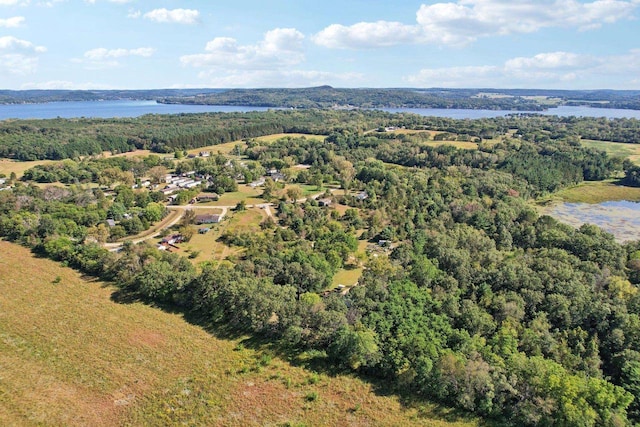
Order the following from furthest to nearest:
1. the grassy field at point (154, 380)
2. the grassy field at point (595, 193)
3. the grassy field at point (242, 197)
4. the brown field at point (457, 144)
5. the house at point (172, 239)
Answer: the brown field at point (457, 144)
the grassy field at point (595, 193)
the grassy field at point (242, 197)
the house at point (172, 239)
the grassy field at point (154, 380)

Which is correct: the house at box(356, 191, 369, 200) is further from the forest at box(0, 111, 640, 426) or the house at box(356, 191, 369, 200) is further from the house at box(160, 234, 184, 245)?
the house at box(160, 234, 184, 245)

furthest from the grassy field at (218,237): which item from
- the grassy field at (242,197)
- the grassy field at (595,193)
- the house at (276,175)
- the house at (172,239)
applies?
the grassy field at (595,193)

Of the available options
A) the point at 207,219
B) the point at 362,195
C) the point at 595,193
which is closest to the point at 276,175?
the point at 362,195

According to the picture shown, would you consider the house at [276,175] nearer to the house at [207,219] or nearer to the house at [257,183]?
the house at [257,183]

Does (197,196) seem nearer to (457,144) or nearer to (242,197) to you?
(242,197)

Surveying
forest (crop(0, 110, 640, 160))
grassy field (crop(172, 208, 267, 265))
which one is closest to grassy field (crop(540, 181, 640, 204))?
forest (crop(0, 110, 640, 160))
